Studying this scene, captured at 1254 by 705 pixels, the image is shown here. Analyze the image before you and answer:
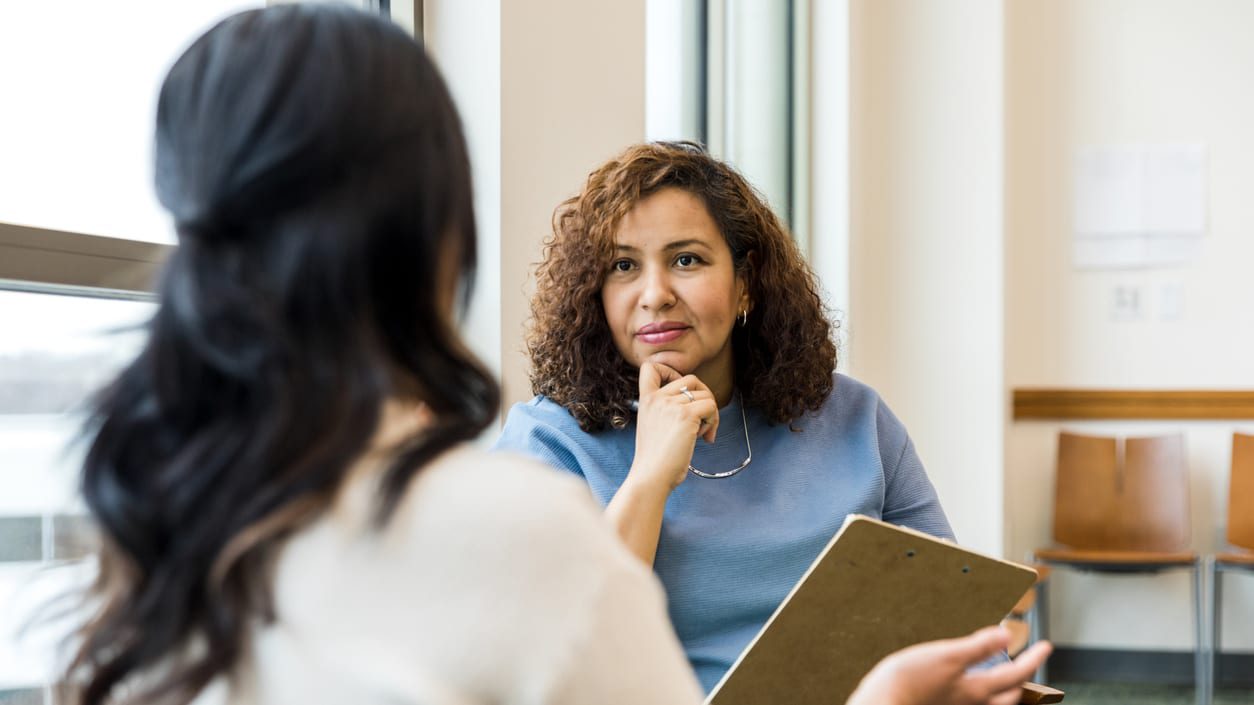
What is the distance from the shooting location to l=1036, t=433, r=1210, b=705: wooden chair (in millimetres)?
4621

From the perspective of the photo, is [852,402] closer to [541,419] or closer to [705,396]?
[705,396]

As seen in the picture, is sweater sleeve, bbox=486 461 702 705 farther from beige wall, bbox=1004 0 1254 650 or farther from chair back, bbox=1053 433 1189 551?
chair back, bbox=1053 433 1189 551

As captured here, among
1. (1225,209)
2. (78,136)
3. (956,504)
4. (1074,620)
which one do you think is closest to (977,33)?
(1225,209)

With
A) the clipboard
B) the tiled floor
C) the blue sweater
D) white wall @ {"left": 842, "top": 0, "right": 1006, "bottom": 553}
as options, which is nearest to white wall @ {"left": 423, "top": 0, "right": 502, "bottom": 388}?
the blue sweater

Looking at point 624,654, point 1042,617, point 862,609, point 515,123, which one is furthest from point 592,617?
point 1042,617

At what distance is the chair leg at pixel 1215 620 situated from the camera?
4363 mm

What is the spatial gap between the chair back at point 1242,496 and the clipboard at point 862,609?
3.56 metres

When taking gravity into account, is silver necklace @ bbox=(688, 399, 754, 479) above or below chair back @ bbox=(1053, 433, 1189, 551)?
above

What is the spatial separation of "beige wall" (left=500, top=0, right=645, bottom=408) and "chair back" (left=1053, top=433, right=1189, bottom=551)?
3.16 metres

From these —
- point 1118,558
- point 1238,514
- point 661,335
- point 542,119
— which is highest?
point 542,119

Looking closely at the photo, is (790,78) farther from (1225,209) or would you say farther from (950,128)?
(1225,209)

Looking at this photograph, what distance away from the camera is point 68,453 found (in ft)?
2.70

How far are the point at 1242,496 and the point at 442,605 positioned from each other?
4442mm

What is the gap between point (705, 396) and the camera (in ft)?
5.57
